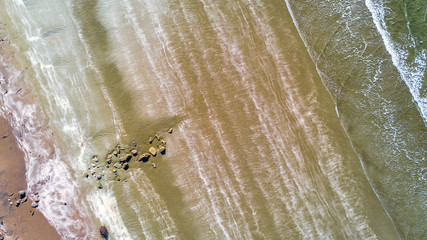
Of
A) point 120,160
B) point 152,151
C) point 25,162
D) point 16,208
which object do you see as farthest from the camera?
point 25,162

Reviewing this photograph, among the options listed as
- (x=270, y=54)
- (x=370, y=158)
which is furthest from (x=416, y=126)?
(x=270, y=54)

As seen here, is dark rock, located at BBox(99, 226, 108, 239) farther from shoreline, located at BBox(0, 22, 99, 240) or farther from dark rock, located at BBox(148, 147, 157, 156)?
dark rock, located at BBox(148, 147, 157, 156)

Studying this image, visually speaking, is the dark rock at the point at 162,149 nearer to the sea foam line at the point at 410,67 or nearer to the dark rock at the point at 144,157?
the dark rock at the point at 144,157

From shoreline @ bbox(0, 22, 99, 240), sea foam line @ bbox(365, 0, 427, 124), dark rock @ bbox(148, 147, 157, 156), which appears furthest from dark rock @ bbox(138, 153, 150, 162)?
sea foam line @ bbox(365, 0, 427, 124)

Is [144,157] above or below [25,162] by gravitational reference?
below

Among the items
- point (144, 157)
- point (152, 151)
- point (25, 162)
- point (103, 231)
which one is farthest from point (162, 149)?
point (25, 162)

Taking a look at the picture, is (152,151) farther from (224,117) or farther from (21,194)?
(21,194)
